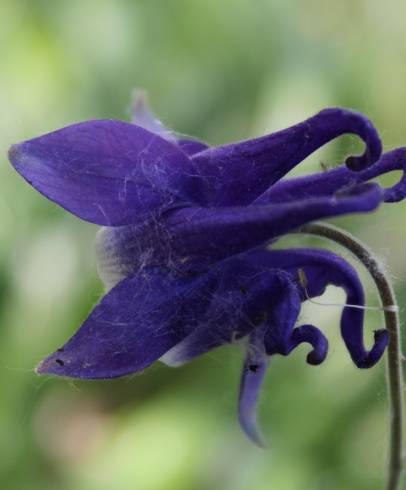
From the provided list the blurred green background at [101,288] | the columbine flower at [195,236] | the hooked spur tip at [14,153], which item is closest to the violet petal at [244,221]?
the columbine flower at [195,236]

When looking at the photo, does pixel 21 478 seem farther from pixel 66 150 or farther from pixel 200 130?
pixel 66 150

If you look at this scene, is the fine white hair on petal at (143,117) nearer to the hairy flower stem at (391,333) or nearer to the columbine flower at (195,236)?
the columbine flower at (195,236)

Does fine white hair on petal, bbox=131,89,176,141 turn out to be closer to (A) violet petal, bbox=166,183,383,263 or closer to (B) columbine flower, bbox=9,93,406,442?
(B) columbine flower, bbox=9,93,406,442

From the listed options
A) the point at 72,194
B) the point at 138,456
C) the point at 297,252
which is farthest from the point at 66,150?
the point at 138,456

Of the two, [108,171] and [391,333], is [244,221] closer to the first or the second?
[108,171]

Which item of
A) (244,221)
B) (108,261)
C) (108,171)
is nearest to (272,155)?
(244,221)
